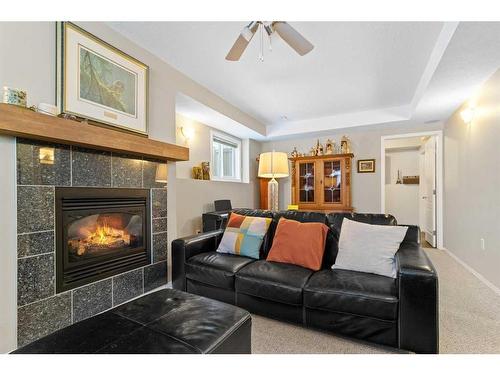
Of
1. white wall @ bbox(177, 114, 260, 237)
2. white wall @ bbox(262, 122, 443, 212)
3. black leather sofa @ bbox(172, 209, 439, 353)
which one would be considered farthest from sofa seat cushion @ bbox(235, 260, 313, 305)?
white wall @ bbox(262, 122, 443, 212)

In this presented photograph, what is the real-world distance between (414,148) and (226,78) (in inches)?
193

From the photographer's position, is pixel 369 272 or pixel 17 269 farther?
pixel 369 272

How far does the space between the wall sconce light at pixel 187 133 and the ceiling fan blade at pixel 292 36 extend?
2291mm

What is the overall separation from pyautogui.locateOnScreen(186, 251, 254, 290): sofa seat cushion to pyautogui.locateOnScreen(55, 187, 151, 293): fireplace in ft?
1.97

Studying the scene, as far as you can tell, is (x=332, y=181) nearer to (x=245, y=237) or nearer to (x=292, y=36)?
(x=245, y=237)

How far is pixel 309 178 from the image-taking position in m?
4.89

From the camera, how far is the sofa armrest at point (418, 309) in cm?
130

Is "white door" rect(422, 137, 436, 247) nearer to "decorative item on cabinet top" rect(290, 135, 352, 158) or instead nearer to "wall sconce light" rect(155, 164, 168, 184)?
"decorative item on cabinet top" rect(290, 135, 352, 158)

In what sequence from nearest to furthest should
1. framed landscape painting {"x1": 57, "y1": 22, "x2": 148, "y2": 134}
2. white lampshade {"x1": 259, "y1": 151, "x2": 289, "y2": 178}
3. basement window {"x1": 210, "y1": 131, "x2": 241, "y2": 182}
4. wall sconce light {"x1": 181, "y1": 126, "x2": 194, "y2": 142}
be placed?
framed landscape painting {"x1": 57, "y1": 22, "x2": 148, "y2": 134}
white lampshade {"x1": 259, "y1": 151, "x2": 289, "y2": 178}
wall sconce light {"x1": 181, "y1": 126, "x2": 194, "y2": 142}
basement window {"x1": 210, "y1": 131, "x2": 241, "y2": 182}

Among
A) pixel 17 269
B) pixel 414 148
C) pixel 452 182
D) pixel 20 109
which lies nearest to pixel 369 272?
pixel 17 269

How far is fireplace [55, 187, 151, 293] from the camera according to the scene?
5.66 feet
